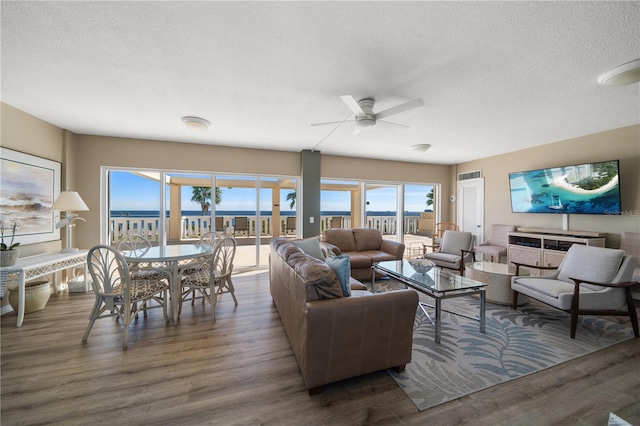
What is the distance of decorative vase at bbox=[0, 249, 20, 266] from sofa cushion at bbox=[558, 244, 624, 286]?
5940mm

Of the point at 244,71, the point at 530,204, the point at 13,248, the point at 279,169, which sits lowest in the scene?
the point at 13,248

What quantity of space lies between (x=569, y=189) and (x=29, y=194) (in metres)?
8.21

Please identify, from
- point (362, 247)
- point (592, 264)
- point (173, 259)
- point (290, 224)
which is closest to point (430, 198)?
point (362, 247)

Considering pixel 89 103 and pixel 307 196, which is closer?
pixel 89 103

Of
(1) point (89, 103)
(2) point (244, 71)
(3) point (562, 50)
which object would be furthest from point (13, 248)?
(3) point (562, 50)

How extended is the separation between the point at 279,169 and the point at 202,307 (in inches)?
123

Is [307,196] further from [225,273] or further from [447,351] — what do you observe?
[447,351]

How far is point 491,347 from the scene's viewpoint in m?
2.30

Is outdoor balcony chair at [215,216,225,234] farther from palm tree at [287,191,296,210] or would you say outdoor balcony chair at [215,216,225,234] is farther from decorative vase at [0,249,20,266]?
decorative vase at [0,249,20,266]

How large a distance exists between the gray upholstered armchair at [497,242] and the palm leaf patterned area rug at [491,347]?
1.95 metres

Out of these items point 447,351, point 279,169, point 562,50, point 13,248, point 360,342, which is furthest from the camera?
point 279,169

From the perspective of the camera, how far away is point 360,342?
5.81 feet

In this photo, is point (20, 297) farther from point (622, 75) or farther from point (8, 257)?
point (622, 75)

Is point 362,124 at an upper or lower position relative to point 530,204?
upper
